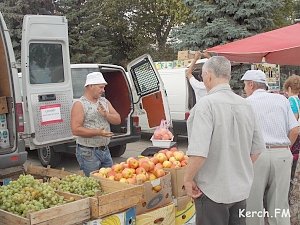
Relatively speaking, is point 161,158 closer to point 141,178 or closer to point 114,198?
point 141,178

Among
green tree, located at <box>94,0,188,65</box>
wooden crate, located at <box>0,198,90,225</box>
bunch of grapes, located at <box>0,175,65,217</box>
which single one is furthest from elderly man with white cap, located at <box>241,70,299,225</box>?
green tree, located at <box>94,0,188,65</box>

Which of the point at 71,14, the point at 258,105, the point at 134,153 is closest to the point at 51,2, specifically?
the point at 71,14

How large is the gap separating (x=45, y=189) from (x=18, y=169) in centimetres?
231

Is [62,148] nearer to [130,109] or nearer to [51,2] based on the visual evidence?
[130,109]

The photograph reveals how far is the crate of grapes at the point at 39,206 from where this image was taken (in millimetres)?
3197

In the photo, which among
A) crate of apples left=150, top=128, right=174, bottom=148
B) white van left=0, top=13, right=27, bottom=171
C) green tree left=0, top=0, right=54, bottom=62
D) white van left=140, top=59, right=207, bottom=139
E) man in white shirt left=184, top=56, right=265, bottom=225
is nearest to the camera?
man in white shirt left=184, top=56, right=265, bottom=225

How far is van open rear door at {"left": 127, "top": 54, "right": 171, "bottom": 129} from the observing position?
26.0 feet

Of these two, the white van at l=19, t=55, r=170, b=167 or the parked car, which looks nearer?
the parked car

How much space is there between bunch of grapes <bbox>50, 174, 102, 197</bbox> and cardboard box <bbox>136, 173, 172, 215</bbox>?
42 cm

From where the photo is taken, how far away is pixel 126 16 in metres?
25.4

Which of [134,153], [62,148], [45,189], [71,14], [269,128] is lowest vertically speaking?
[134,153]

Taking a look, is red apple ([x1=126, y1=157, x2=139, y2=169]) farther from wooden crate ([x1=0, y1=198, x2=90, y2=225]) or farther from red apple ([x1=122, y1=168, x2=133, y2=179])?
wooden crate ([x1=0, y1=198, x2=90, y2=225])

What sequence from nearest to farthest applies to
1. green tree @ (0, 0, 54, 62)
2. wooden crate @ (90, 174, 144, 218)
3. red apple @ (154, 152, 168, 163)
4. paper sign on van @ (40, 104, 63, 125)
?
wooden crate @ (90, 174, 144, 218), red apple @ (154, 152, 168, 163), paper sign on van @ (40, 104, 63, 125), green tree @ (0, 0, 54, 62)

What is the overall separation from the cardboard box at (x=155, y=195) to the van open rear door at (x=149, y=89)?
3.80m
